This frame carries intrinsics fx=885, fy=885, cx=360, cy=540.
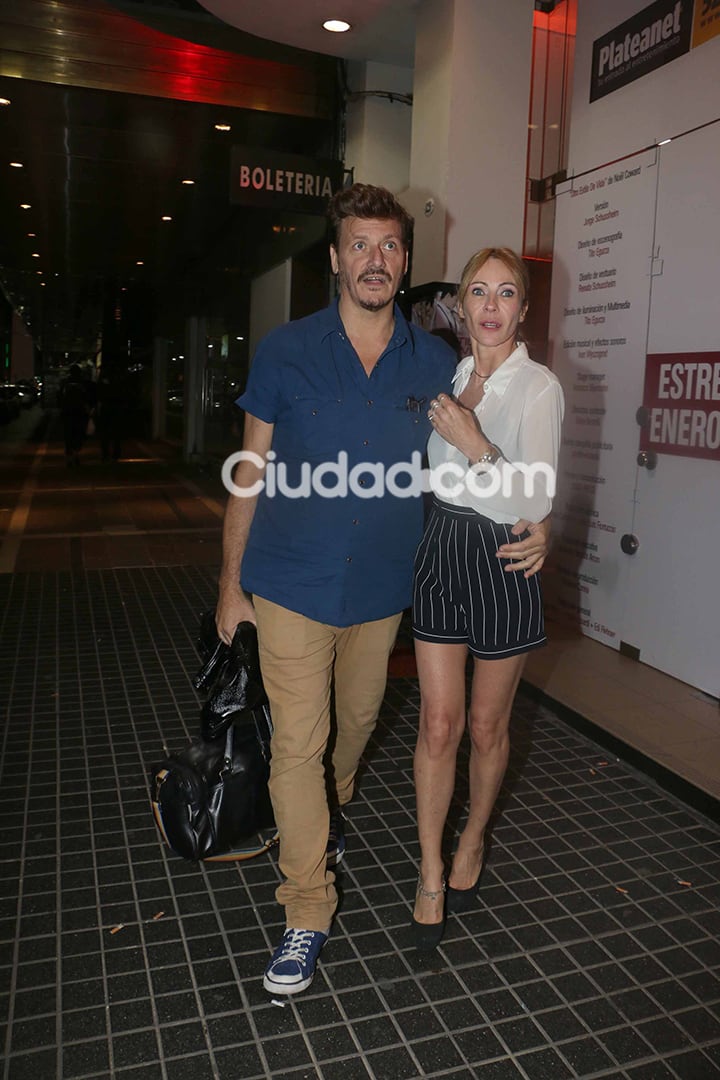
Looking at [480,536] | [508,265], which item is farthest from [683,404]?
[480,536]

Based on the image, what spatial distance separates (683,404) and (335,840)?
2.75 meters

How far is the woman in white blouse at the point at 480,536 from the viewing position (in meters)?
2.10

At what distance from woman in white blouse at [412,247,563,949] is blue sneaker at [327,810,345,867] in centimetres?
40

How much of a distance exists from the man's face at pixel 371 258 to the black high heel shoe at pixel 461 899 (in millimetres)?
1596

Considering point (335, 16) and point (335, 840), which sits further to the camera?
point (335, 16)

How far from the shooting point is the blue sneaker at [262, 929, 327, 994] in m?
2.08

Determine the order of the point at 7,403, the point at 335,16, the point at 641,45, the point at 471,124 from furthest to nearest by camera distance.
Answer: the point at 7,403 < the point at 335,16 < the point at 471,124 < the point at 641,45

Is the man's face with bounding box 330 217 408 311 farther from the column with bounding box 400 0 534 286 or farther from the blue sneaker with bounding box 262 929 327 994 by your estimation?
the column with bounding box 400 0 534 286

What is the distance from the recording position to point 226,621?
235 cm

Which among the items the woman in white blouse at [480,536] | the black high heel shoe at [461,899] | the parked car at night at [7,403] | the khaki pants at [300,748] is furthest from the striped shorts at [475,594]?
the parked car at night at [7,403]

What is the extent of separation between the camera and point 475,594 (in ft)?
7.25

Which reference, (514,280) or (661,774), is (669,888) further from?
(514,280)

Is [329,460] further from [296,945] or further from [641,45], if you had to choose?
[641,45]

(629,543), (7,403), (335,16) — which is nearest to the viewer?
(629,543)
